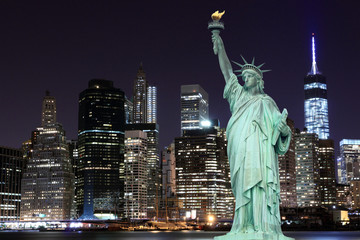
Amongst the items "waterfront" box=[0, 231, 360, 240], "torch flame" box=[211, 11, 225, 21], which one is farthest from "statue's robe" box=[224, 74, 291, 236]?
"waterfront" box=[0, 231, 360, 240]

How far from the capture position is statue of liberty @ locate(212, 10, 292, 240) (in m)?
22.1

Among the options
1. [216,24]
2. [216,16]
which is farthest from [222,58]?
[216,16]

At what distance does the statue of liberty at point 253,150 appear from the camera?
72.5 feet

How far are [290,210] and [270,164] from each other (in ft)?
537

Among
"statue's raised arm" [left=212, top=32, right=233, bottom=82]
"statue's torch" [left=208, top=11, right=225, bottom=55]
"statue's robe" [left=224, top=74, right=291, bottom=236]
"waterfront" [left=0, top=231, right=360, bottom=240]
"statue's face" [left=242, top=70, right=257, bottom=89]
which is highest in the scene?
"statue's torch" [left=208, top=11, right=225, bottom=55]

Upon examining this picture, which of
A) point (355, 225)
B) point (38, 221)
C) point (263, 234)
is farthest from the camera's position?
point (38, 221)

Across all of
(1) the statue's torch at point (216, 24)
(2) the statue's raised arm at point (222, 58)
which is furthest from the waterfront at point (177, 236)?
(1) the statue's torch at point (216, 24)

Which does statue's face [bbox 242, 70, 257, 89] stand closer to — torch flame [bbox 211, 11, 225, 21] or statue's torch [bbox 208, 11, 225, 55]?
statue's torch [bbox 208, 11, 225, 55]

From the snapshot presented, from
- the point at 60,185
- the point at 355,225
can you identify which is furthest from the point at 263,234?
the point at 60,185

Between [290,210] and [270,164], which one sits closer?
[270,164]

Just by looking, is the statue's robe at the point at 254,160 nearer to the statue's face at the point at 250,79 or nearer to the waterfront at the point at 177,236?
the statue's face at the point at 250,79

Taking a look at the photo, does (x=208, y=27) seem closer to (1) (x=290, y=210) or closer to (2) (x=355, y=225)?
(2) (x=355, y=225)

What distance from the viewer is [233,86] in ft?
78.6

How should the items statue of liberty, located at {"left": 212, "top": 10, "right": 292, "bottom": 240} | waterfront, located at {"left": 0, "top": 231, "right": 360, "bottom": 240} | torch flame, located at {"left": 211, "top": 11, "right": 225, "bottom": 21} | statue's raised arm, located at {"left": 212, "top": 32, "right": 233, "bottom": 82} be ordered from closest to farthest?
statue of liberty, located at {"left": 212, "top": 10, "right": 292, "bottom": 240} < statue's raised arm, located at {"left": 212, "top": 32, "right": 233, "bottom": 82} < torch flame, located at {"left": 211, "top": 11, "right": 225, "bottom": 21} < waterfront, located at {"left": 0, "top": 231, "right": 360, "bottom": 240}
